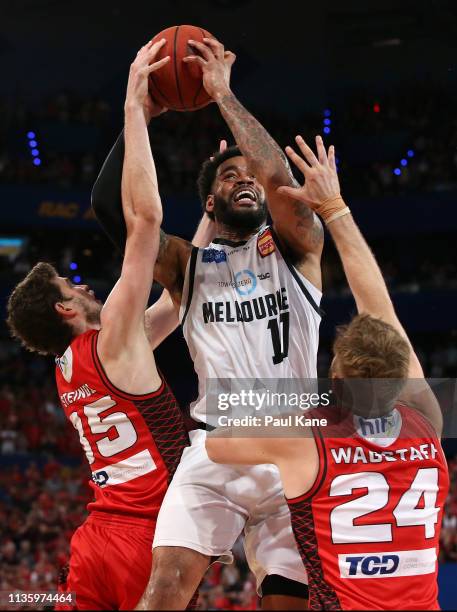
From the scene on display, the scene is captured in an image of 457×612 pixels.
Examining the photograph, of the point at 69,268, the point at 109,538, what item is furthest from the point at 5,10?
the point at 109,538

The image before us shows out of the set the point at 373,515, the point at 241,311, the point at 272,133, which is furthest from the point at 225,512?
the point at 272,133

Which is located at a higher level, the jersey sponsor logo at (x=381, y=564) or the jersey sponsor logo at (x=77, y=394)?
the jersey sponsor logo at (x=77, y=394)

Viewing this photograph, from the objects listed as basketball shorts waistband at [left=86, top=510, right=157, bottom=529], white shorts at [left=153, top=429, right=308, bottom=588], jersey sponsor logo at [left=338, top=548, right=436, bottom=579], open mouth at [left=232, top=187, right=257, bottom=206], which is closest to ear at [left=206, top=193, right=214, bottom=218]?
open mouth at [left=232, top=187, right=257, bottom=206]

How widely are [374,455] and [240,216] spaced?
1.81 m

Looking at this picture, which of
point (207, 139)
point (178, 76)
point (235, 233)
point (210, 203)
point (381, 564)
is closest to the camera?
point (381, 564)

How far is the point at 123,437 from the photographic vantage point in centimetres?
368

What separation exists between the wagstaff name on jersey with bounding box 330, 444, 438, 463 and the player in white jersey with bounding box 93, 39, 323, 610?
969 mm

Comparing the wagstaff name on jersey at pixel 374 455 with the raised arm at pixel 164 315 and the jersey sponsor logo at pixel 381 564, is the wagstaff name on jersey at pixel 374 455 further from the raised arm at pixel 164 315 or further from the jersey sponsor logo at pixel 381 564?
the raised arm at pixel 164 315

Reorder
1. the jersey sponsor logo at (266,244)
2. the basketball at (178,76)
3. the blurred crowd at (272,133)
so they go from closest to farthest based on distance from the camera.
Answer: the basketball at (178,76)
the jersey sponsor logo at (266,244)
the blurred crowd at (272,133)

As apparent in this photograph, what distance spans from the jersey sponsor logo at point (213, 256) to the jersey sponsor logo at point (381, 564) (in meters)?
1.85

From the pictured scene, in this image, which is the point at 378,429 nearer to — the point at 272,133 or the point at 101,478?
the point at 101,478

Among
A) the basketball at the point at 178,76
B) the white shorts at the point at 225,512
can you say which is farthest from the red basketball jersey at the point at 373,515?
the basketball at the point at 178,76

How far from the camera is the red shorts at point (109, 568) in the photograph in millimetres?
3441

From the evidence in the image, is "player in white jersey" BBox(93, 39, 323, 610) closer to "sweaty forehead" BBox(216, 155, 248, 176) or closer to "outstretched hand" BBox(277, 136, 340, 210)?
"sweaty forehead" BBox(216, 155, 248, 176)
